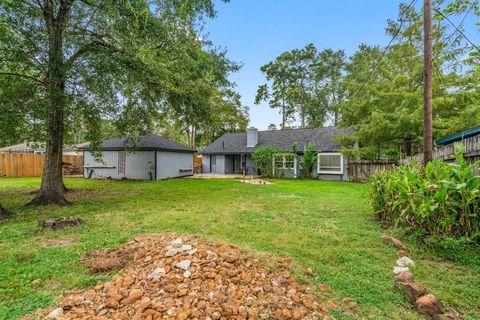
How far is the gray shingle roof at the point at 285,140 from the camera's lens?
18.5 metres

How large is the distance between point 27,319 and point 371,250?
4.22 metres

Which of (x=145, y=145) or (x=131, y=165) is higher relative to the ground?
(x=145, y=145)

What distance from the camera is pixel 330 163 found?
57.8ft

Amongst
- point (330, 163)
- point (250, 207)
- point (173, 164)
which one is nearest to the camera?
point (250, 207)

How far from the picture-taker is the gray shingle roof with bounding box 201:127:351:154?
18523 mm

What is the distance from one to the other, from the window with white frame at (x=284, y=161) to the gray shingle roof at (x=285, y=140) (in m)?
0.87

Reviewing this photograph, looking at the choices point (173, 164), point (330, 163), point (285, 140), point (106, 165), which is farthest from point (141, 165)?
point (330, 163)

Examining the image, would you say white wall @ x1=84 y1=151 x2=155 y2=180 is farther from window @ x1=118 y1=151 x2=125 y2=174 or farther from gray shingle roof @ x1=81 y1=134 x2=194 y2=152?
gray shingle roof @ x1=81 y1=134 x2=194 y2=152

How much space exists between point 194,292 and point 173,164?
17133mm

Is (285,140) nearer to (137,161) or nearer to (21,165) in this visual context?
(137,161)

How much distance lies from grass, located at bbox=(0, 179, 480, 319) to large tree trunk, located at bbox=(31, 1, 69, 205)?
29.7 inches

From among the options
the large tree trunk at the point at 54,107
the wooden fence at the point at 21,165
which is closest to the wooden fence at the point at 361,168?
the large tree trunk at the point at 54,107

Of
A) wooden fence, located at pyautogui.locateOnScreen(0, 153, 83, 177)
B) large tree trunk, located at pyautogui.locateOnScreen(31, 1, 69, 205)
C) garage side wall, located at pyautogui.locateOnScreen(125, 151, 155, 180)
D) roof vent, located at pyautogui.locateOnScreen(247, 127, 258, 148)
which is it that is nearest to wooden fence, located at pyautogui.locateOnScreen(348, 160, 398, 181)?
roof vent, located at pyautogui.locateOnScreen(247, 127, 258, 148)

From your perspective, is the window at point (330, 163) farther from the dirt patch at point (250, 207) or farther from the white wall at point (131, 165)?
the white wall at point (131, 165)
